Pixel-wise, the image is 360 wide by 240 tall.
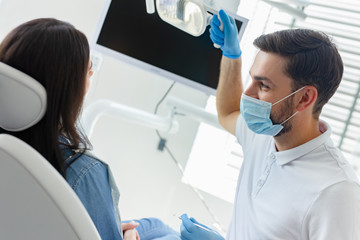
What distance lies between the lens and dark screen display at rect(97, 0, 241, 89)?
1.94 meters

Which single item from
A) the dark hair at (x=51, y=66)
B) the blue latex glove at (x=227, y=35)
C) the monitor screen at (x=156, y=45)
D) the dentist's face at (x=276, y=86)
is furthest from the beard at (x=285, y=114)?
the dark hair at (x=51, y=66)

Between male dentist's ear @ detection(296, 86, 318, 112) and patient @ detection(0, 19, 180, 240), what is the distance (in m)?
0.72

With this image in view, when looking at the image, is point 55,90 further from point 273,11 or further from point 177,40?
point 273,11

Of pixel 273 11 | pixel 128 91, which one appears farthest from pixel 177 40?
pixel 273 11

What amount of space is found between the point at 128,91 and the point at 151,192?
0.64 m

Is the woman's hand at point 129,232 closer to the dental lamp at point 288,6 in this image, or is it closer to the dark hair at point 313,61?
the dark hair at point 313,61

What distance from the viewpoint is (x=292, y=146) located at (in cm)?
149

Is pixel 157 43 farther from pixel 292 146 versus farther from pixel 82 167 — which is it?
pixel 82 167

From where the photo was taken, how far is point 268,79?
1.46 m

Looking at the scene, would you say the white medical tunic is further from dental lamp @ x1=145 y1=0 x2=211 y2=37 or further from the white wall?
the white wall

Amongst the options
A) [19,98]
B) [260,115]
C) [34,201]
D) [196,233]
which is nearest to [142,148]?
[196,233]

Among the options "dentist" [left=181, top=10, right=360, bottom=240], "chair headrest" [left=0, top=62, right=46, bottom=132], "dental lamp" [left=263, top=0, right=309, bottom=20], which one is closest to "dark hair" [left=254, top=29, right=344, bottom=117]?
"dentist" [left=181, top=10, right=360, bottom=240]

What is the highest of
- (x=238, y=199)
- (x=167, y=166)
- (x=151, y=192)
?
(x=238, y=199)

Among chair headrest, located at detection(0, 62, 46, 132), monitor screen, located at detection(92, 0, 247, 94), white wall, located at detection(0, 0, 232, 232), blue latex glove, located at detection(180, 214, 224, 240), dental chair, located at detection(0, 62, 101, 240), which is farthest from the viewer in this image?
white wall, located at detection(0, 0, 232, 232)
